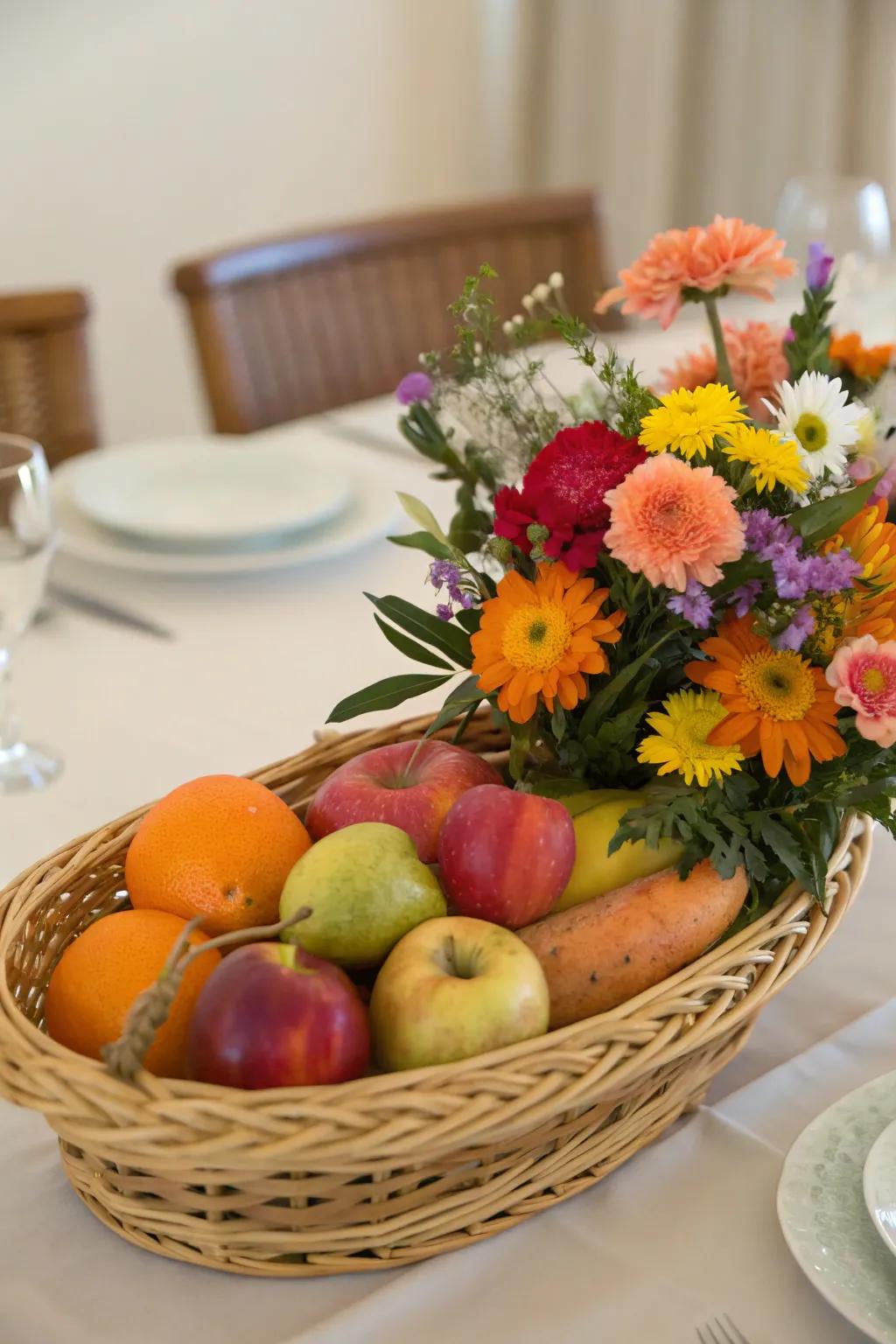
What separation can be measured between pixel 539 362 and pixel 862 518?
22 cm

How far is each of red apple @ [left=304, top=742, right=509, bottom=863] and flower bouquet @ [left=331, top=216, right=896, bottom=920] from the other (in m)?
0.02

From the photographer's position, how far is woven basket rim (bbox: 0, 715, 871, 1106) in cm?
46

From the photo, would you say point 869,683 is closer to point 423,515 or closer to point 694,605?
point 694,605

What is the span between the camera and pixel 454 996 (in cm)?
49

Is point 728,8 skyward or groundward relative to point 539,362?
skyward

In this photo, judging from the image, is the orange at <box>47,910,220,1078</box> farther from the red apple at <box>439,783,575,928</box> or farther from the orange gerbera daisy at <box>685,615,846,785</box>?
the orange gerbera daisy at <box>685,615,846,785</box>

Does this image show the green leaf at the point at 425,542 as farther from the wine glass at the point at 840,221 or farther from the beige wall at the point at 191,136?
the beige wall at the point at 191,136

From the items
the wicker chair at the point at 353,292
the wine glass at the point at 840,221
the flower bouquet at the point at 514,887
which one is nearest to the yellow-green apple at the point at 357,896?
the flower bouquet at the point at 514,887

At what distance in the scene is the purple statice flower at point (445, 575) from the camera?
645mm

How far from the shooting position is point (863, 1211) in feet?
1.66

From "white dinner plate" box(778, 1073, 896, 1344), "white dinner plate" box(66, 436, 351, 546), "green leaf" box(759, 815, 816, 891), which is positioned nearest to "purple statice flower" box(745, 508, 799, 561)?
"green leaf" box(759, 815, 816, 891)

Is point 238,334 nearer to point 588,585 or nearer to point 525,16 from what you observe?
point 588,585

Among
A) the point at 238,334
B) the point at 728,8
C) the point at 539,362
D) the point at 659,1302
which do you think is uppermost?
the point at 728,8

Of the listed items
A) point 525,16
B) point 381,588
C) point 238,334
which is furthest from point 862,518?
point 525,16
